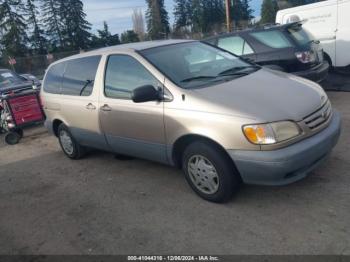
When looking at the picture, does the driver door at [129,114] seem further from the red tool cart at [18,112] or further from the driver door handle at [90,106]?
the red tool cart at [18,112]

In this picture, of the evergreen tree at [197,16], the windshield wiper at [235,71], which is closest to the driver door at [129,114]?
the windshield wiper at [235,71]

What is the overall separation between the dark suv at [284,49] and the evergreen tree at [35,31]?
5961 centimetres

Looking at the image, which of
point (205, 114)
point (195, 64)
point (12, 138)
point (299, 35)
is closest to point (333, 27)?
point (299, 35)

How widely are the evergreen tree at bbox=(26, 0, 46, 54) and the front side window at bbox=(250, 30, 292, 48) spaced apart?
59791mm

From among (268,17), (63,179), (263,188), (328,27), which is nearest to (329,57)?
(328,27)

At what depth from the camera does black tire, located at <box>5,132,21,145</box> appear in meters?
8.39

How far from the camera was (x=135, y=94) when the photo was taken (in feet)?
13.4

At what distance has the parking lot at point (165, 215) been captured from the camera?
11.0ft

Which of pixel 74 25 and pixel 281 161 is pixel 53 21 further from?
pixel 281 161

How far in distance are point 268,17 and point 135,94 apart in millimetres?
57685

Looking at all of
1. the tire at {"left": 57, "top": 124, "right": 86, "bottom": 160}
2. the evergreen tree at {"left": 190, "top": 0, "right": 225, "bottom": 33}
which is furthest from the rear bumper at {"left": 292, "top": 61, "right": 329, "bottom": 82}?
the evergreen tree at {"left": 190, "top": 0, "right": 225, "bottom": 33}

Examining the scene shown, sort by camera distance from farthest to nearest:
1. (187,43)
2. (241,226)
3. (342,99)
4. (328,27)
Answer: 1. (328,27)
2. (342,99)
3. (187,43)
4. (241,226)

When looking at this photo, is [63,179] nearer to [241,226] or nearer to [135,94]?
[135,94]

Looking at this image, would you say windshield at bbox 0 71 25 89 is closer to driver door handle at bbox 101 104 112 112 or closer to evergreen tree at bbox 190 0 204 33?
driver door handle at bbox 101 104 112 112
